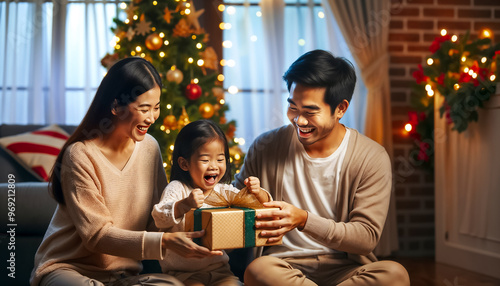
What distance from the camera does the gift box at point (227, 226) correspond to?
1406 millimetres

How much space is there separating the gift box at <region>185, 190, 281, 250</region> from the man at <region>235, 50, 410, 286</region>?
0.18 metres

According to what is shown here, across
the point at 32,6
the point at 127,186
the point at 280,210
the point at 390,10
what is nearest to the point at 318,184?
the point at 280,210

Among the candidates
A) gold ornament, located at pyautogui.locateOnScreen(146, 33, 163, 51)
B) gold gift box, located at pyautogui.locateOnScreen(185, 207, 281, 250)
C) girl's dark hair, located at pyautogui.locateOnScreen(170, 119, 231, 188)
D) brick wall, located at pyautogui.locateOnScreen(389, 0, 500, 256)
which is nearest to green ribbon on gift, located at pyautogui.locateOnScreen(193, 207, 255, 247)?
A: gold gift box, located at pyautogui.locateOnScreen(185, 207, 281, 250)

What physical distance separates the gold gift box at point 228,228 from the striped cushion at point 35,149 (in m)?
1.75

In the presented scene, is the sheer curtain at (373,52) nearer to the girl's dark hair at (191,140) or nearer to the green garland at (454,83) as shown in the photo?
the green garland at (454,83)

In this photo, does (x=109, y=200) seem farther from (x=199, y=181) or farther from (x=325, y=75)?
(x=325, y=75)

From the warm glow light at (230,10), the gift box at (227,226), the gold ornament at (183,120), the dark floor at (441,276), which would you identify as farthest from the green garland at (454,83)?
the gift box at (227,226)

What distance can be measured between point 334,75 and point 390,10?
2290 millimetres

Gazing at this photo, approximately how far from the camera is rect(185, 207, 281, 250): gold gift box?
1.41m

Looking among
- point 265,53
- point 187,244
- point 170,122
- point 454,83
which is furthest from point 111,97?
point 265,53

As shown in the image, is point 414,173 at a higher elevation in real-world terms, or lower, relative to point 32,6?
lower

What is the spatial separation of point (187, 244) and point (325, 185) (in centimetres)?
58

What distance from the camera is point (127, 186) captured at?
1.64 m

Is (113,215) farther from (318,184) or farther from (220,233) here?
(318,184)
